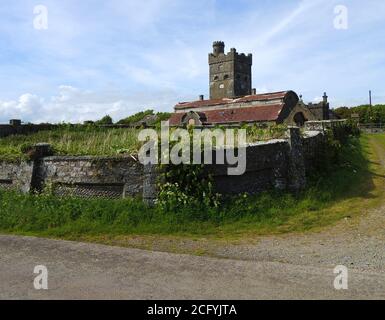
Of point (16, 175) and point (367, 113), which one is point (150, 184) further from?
point (367, 113)

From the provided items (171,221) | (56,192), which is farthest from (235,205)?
(56,192)

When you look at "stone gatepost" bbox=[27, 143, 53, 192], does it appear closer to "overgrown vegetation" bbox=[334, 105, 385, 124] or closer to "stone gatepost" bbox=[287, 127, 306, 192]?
"stone gatepost" bbox=[287, 127, 306, 192]

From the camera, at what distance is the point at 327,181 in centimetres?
1130

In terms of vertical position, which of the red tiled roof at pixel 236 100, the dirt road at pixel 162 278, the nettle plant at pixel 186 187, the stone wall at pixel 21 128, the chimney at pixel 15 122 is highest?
the red tiled roof at pixel 236 100

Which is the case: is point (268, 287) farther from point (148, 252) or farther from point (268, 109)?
point (268, 109)

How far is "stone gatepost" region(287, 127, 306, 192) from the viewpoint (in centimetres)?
1030

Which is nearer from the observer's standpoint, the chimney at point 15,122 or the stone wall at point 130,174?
the stone wall at point 130,174

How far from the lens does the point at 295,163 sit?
10516 mm

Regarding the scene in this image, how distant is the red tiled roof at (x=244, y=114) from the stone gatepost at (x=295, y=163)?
28.3 metres

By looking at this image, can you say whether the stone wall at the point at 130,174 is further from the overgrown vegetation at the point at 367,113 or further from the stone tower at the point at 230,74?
the overgrown vegetation at the point at 367,113

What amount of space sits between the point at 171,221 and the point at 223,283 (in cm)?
334

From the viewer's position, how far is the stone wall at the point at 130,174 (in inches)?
368

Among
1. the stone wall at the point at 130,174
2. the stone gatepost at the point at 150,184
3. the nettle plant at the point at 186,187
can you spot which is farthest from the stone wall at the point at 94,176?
the nettle plant at the point at 186,187

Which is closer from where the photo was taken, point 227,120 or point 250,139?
point 250,139
